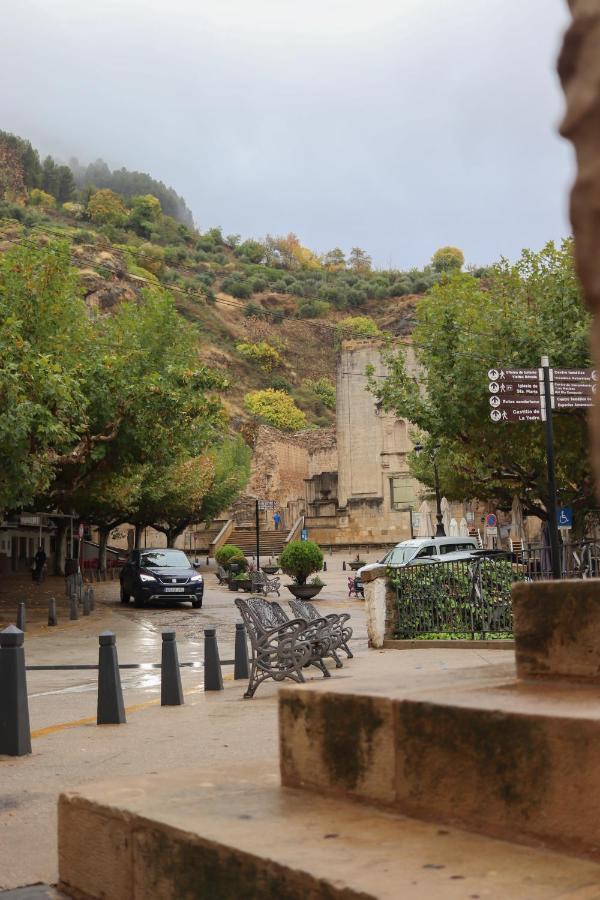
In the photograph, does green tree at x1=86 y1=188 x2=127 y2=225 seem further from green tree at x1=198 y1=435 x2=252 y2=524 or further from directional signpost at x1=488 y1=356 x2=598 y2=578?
directional signpost at x1=488 y1=356 x2=598 y2=578

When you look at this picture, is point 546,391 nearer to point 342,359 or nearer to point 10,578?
point 10,578

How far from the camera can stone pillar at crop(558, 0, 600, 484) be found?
209 centimetres

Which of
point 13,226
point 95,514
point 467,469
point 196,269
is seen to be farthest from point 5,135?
point 467,469

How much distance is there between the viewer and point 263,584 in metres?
31.8

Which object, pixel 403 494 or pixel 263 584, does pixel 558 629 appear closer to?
pixel 263 584

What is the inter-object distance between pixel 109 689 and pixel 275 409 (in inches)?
3988

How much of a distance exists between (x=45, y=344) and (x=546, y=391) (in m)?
14.6

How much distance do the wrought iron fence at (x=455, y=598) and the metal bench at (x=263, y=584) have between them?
1568 cm

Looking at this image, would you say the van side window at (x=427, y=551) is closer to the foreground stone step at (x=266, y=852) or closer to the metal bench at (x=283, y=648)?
the metal bench at (x=283, y=648)

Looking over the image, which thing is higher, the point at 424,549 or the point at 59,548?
the point at 59,548

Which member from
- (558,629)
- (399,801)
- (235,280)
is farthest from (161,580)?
(235,280)

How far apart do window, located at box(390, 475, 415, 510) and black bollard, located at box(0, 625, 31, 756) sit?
5588cm

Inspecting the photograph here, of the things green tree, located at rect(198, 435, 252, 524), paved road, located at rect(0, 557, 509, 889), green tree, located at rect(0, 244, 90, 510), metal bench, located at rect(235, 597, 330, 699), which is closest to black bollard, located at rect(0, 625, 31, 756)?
paved road, located at rect(0, 557, 509, 889)

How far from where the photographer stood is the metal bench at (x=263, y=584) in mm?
31094
